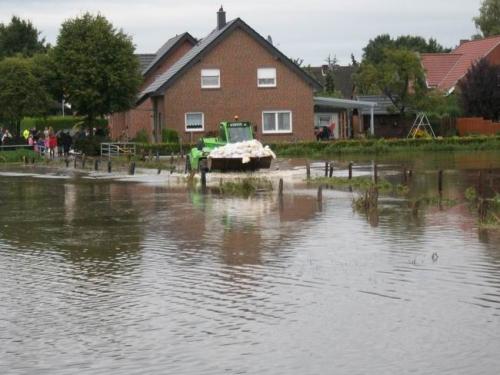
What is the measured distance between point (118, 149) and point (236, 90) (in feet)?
32.7

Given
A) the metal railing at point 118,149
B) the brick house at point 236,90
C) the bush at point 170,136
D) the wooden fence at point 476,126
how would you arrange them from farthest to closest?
1. the wooden fence at point 476,126
2. the brick house at point 236,90
3. the bush at point 170,136
4. the metal railing at point 118,149

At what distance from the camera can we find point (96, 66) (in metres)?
59.4

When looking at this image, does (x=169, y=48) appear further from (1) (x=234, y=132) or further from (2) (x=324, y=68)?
(2) (x=324, y=68)

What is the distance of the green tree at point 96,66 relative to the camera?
59344 millimetres

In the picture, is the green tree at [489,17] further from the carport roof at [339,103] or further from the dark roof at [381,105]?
the carport roof at [339,103]

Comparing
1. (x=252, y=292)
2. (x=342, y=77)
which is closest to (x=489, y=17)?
(x=342, y=77)

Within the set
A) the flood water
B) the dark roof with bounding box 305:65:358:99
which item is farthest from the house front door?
the flood water

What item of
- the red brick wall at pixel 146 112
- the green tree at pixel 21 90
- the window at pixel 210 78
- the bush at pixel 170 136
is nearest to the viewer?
the green tree at pixel 21 90

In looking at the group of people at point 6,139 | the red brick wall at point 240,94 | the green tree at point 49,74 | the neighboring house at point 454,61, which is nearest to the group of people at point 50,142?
the group of people at point 6,139

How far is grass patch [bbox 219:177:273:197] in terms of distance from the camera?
3133cm

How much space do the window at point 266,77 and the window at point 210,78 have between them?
2.47m

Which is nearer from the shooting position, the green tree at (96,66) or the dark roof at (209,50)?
the green tree at (96,66)

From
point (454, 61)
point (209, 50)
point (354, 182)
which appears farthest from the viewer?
point (454, 61)

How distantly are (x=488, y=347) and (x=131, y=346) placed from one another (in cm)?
351
